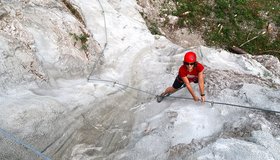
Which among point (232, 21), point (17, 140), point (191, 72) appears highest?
point (191, 72)

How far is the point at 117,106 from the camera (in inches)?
334

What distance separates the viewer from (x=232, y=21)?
16.3 m

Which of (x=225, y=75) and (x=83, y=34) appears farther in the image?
(x=83, y=34)

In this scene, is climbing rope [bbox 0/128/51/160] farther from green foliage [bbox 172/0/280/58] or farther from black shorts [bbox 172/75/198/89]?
green foliage [bbox 172/0/280/58]

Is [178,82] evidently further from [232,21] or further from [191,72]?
[232,21]

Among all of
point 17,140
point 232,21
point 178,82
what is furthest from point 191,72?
point 232,21

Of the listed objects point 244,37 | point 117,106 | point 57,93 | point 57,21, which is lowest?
point 244,37

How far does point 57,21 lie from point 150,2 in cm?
654

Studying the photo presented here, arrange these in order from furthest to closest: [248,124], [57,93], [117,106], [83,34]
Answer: [83,34], [117,106], [57,93], [248,124]

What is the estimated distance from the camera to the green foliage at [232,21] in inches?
614

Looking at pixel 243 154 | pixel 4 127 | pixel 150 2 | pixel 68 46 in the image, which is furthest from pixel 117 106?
pixel 150 2

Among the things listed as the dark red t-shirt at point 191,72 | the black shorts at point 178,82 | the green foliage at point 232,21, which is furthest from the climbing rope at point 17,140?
the green foliage at point 232,21

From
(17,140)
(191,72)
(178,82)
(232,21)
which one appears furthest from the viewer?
(232,21)

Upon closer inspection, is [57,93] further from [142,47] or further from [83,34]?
[142,47]
